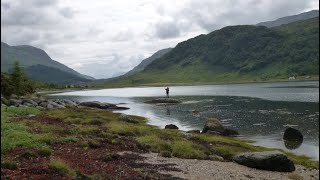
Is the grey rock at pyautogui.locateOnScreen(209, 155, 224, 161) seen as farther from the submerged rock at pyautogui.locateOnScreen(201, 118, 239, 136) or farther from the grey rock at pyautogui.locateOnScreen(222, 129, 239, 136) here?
the grey rock at pyautogui.locateOnScreen(222, 129, 239, 136)

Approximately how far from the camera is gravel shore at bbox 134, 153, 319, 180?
2913 cm

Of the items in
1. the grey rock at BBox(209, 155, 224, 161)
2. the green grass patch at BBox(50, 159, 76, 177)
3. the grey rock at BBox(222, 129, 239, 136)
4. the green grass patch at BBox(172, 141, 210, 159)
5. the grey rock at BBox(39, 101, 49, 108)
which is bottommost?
the grey rock at BBox(222, 129, 239, 136)

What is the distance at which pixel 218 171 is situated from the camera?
31219mm

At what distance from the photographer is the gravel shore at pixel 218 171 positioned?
29.1m

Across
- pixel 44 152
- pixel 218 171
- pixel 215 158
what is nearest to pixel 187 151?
pixel 215 158

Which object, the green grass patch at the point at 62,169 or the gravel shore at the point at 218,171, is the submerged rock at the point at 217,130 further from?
the green grass patch at the point at 62,169

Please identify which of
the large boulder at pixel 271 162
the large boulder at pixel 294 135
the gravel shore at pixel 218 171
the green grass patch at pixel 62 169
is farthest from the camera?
the large boulder at pixel 294 135

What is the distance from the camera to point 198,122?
7862cm

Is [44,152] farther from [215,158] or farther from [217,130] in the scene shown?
[217,130]

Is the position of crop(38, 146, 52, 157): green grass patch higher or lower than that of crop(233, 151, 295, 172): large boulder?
higher

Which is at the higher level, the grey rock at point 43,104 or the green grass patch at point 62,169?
the grey rock at point 43,104

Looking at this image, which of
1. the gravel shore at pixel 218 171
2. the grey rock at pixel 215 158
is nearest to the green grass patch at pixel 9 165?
the gravel shore at pixel 218 171

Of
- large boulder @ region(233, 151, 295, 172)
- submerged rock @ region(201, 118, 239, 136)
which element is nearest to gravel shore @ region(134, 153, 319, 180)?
large boulder @ region(233, 151, 295, 172)

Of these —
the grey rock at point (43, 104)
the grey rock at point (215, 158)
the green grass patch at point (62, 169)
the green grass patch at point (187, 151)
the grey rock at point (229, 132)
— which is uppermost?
the grey rock at point (43, 104)
